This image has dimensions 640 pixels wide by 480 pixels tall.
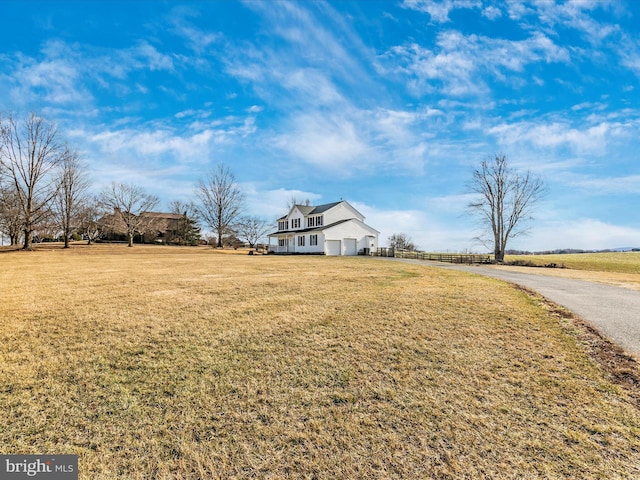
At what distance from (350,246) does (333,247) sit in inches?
89.0

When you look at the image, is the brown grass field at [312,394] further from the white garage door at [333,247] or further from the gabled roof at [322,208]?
the gabled roof at [322,208]

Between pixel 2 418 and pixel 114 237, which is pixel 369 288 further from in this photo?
pixel 114 237

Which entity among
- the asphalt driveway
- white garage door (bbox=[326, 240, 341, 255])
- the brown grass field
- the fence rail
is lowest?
the brown grass field

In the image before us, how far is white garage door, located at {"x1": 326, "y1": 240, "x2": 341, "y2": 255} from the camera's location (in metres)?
35.5

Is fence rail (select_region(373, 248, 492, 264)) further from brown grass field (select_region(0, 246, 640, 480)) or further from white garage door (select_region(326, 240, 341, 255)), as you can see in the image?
brown grass field (select_region(0, 246, 640, 480))

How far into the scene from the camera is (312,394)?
440cm

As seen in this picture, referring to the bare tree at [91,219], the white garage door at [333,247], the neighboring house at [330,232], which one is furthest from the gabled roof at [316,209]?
the bare tree at [91,219]

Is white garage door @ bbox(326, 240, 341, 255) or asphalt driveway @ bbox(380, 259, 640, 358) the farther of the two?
white garage door @ bbox(326, 240, 341, 255)

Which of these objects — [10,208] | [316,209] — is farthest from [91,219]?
[316,209]

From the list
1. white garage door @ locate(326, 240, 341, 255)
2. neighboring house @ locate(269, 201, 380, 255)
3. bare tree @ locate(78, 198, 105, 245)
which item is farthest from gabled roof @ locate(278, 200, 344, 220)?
bare tree @ locate(78, 198, 105, 245)

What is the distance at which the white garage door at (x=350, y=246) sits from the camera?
36.5 meters

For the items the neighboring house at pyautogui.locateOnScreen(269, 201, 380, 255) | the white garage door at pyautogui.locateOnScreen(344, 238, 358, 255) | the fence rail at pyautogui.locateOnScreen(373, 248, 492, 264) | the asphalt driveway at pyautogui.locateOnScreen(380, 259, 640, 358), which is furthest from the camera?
the white garage door at pyautogui.locateOnScreen(344, 238, 358, 255)

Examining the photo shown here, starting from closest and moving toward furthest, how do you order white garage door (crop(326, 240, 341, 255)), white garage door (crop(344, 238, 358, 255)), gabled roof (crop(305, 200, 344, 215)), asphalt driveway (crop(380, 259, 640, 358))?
asphalt driveway (crop(380, 259, 640, 358)) < white garage door (crop(326, 240, 341, 255)) < white garage door (crop(344, 238, 358, 255)) < gabled roof (crop(305, 200, 344, 215))

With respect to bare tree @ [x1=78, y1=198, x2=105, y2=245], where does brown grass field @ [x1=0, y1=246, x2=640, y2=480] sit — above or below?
below
